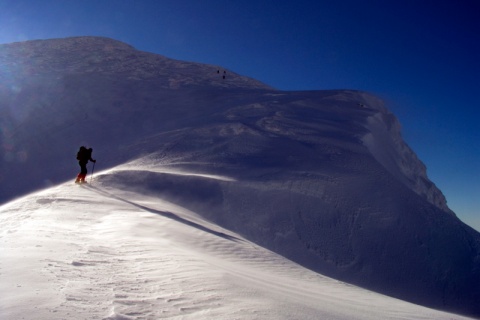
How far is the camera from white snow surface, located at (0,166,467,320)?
370cm

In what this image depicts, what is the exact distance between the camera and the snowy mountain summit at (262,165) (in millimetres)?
11156

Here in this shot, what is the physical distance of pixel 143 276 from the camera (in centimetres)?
468

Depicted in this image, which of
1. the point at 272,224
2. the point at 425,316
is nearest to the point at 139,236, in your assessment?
the point at 425,316

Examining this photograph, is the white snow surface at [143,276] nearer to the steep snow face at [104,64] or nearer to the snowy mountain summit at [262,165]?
the snowy mountain summit at [262,165]

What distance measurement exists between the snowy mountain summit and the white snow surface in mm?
2272

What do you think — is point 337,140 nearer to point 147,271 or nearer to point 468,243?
point 468,243

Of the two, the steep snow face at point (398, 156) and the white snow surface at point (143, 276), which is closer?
the white snow surface at point (143, 276)

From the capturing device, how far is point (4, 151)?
824 inches

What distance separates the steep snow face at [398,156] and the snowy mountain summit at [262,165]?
0.49 feet

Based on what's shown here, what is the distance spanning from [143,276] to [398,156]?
22.1 meters

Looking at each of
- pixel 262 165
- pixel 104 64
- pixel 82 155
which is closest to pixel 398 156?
pixel 262 165

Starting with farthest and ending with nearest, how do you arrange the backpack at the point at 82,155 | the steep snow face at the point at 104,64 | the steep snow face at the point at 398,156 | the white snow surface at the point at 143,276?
the steep snow face at the point at 104,64
the steep snow face at the point at 398,156
the backpack at the point at 82,155
the white snow surface at the point at 143,276

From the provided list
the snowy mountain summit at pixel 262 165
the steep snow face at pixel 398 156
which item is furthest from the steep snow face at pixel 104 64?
the steep snow face at pixel 398 156

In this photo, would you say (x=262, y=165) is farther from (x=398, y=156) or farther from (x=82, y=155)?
(x=398, y=156)
